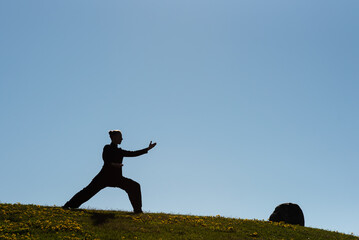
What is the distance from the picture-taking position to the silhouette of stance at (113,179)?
1808 centimetres

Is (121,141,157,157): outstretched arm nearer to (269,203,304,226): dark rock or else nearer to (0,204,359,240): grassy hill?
(0,204,359,240): grassy hill

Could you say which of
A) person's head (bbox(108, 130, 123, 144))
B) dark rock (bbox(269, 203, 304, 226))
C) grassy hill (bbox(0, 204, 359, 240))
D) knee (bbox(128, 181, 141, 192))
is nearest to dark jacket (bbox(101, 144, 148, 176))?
person's head (bbox(108, 130, 123, 144))

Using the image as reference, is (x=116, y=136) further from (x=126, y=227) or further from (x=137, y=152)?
(x=126, y=227)

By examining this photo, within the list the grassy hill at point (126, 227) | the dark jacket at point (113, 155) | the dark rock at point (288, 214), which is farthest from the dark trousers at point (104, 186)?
the dark rock at point (288, 214)

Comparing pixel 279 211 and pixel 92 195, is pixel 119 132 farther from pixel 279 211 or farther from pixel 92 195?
pixel 279 211

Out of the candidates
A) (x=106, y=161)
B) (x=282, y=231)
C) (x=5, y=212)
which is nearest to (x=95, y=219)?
(x=106, y=161)

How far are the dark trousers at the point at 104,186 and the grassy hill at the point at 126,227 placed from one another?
0.60m

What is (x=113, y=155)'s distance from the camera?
1853cm

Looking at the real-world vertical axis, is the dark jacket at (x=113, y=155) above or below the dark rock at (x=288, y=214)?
above

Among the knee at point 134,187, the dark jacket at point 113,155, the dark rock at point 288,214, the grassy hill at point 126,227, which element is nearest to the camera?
the grassy hill at point 126,227

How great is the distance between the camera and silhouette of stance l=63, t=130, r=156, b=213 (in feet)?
59.3

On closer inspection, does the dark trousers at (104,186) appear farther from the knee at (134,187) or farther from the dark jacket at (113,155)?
the dark jacket at (113,155)

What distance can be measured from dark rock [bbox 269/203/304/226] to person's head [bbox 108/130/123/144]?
11.2 meters

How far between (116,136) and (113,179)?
207 centimetres
